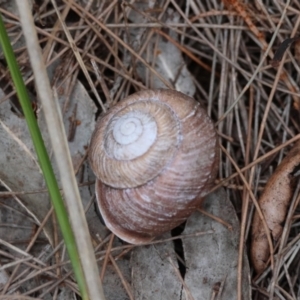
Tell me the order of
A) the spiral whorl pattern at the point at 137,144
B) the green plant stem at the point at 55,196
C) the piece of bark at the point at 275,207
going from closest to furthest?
the green plant stem at the point at 55,196 < the spiral whorl pattern at the point at 137,144 < the piece of bark at the point at 275,207

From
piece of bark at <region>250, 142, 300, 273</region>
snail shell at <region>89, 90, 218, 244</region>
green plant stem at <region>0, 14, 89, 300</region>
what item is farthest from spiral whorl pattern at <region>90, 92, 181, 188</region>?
piece of bark at <region>250, 142, 300, 273</region>

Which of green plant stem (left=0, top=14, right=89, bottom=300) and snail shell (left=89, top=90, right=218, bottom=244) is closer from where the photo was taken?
green plant stem (left=0, top=14, right=89, bottom=300)

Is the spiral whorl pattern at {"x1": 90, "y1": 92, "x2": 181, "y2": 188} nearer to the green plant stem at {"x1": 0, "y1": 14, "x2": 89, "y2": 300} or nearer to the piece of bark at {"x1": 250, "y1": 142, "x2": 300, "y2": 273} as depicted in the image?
the green plant stem at {"x1": 0, "y1": 14, "x2": 89, "y2": 300}

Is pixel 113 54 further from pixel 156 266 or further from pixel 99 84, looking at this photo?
pixel 156 266

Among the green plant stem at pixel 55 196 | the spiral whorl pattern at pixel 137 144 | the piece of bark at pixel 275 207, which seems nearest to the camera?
the green plant stem at pixel 55 196

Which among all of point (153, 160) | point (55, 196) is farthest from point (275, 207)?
point (55, 196)

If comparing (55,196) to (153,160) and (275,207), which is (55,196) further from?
(275,207)

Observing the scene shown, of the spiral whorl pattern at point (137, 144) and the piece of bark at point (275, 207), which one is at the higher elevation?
the spiral whorl pattern at point (137, 144)

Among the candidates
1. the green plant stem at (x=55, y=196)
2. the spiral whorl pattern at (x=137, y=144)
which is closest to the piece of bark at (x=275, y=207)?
A: the spiral whorl pattern at (x=137, y=144)

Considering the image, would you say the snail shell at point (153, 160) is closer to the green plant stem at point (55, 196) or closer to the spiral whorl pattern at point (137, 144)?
the spiral whorl pattern at point (137, 144)
